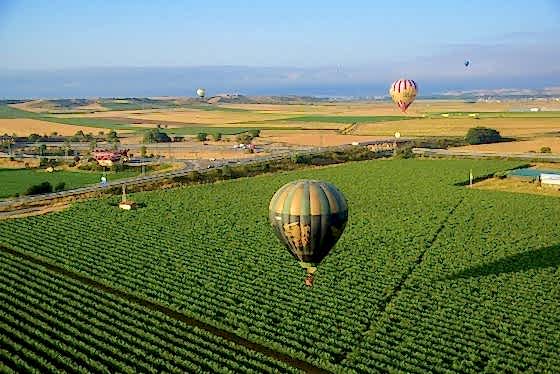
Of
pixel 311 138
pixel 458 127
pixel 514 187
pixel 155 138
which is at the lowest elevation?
pixel 514 187

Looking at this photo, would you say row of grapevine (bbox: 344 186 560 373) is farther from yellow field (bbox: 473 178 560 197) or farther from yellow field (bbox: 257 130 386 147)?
yellow field (bbox: 257 130 386 147)

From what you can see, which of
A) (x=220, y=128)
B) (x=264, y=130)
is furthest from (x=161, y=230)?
(x=220, y=128)

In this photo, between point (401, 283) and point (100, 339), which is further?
point (401, 283)

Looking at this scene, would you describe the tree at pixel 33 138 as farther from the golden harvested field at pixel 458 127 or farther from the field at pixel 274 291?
the field at pixel 274 291

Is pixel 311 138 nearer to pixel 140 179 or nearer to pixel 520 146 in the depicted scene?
pixel 520 146

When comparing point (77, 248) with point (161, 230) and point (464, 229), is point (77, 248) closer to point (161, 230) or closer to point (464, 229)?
point (161, 230)

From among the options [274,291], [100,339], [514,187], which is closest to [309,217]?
[274,291]
